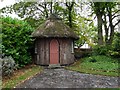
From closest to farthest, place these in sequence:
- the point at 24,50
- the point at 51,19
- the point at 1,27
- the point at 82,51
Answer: the point at 1,27, the point at 24,50, the point at 51,19, the point at 82,51

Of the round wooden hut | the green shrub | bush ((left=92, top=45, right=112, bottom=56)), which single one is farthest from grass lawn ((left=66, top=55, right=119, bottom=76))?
the round wooden hut

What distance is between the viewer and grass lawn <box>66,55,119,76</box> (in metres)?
14.9

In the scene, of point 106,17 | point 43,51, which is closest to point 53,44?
point 43,51

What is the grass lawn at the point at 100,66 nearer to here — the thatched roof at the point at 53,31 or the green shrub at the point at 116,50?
the green shrub at the point at 116,50

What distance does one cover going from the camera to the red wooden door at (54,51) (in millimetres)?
17645

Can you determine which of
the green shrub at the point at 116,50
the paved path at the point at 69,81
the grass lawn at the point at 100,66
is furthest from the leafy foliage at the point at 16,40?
the green shrub at the point at 116,50

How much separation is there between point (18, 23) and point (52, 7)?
9363 millimetres

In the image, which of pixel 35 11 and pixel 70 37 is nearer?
pixel 70 37

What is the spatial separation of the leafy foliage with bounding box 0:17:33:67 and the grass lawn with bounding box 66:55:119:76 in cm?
400

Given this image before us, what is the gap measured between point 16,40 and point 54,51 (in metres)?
3.40

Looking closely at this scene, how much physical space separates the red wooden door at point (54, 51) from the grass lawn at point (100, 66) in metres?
1.45

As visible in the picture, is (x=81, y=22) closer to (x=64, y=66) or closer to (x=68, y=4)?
(x=68, y=4)

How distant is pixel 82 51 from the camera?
22.6 meters

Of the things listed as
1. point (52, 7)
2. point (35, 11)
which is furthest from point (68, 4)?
point (35, 11)
